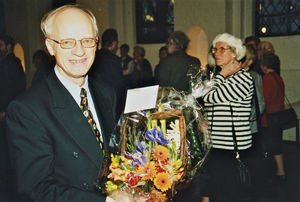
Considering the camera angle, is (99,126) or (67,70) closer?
(67,70)

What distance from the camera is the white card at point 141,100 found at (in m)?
1.27

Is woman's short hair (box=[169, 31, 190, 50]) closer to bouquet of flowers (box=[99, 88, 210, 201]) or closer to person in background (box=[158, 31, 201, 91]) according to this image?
person in background (box=[158, 31, 201, 91])

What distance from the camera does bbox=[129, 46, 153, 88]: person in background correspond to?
6545mm

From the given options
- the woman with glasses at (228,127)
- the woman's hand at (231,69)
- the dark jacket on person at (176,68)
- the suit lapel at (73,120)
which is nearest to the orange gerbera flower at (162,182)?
→ the suit lapel at (73,120)

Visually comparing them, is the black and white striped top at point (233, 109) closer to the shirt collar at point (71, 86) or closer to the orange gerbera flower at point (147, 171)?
the shirt collar at point (71, 86)

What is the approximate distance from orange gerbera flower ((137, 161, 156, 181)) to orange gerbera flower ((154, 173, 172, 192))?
2cm

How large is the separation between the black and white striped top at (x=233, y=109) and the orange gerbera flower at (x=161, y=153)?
182cm

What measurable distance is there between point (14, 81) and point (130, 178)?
3364 mm

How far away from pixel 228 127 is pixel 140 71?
3.98 metres

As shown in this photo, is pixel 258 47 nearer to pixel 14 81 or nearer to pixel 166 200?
pixel 14 81

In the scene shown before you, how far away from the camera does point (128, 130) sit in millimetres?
1306

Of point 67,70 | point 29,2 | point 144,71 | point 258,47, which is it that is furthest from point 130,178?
point 29,2

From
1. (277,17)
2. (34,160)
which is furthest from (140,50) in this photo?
(34,160)

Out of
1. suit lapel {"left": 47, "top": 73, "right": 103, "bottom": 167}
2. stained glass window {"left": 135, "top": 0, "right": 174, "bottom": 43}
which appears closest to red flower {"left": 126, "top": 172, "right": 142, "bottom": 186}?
suit lapel {"left": 47, "top": 73, "right": 103, "bottom": 167}
